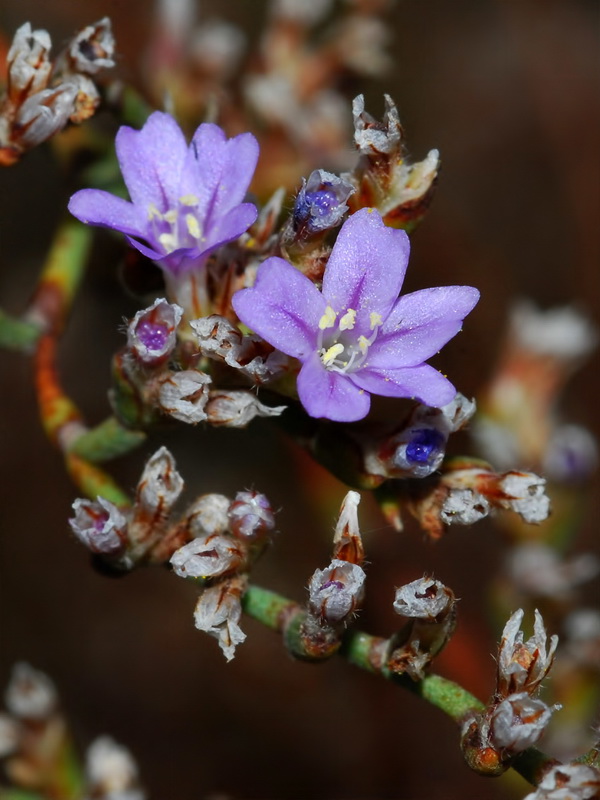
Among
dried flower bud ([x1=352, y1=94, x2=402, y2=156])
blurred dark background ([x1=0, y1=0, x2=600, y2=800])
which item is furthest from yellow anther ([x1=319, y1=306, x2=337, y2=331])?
blurred dark background ([x1=0, y1=0, x2=600, y2=800])

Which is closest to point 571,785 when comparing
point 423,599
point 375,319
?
point 423,599

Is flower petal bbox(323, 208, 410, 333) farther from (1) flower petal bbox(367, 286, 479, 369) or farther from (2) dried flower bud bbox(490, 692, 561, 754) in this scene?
(2) dried flower bud bbox(490, 692, 561, 754)

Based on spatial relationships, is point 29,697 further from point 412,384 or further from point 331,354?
point 412,384

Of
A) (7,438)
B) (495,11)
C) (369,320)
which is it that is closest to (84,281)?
(7,438)

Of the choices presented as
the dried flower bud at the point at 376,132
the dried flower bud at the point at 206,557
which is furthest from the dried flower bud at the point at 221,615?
the dried flower bud at the point at 376,132

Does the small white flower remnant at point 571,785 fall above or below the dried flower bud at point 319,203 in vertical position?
below

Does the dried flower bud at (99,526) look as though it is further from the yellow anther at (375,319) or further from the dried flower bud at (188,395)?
the yellow anther at (375,319)
